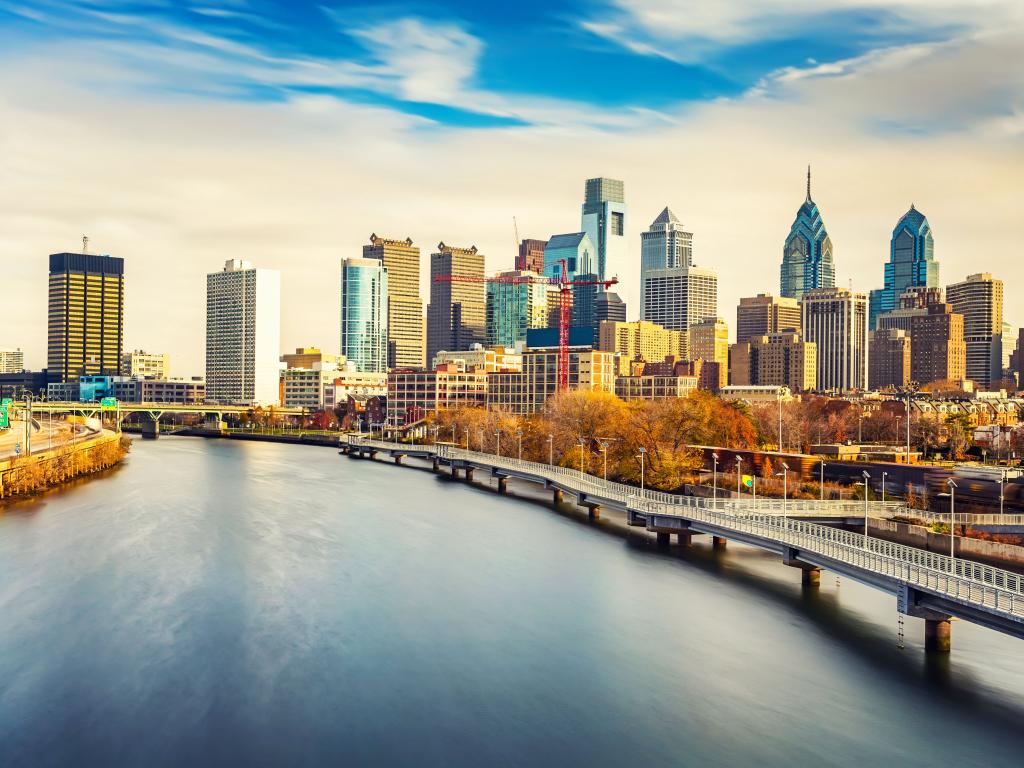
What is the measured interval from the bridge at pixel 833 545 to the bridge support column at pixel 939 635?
0.14 ft

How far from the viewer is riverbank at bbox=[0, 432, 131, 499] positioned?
92.4 metres

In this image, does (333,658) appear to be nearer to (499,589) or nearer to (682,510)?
(499,589)

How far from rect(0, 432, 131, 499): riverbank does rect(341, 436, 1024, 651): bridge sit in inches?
1858

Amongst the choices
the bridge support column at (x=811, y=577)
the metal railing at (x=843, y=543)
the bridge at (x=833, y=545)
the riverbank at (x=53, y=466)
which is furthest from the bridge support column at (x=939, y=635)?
the riverbank at (x=53, y=466)

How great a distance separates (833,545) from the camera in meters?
50.3

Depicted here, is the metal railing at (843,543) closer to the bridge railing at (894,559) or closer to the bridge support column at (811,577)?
the bridge railing at (894,559)

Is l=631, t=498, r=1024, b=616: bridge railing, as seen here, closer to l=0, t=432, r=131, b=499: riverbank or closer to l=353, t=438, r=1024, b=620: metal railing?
l=353, t=438, r=1024, b=620: metal railing

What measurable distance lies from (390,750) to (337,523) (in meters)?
48.0

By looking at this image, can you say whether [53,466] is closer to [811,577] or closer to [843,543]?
[811,577]

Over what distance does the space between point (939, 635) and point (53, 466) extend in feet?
296

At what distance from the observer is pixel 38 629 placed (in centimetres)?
4522

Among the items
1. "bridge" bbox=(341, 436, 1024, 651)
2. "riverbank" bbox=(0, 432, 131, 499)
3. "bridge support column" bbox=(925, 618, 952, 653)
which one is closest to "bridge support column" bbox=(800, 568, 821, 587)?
"bridge" bbox=(341, 436, 1024, 651)

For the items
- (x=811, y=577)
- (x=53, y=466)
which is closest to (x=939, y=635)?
(x=811, y=577)

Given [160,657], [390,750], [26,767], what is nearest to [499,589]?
[160,657]
